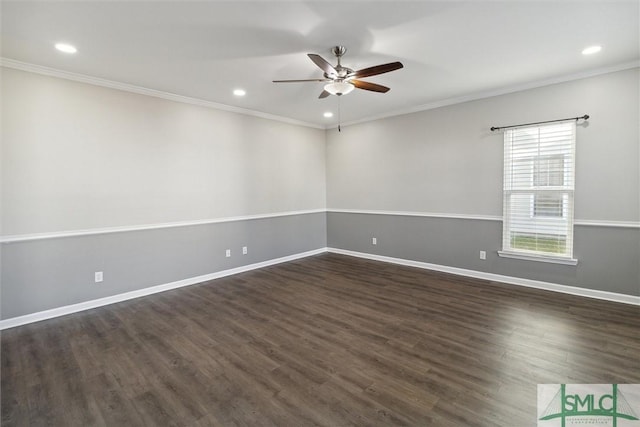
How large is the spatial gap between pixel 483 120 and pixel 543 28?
190cm

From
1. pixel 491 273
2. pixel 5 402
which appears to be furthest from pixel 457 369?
pixel 5 402

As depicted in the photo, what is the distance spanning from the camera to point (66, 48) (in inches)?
111

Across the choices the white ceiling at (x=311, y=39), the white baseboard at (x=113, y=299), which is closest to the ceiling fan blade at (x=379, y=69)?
the white ceiling at (x=311, y=39)

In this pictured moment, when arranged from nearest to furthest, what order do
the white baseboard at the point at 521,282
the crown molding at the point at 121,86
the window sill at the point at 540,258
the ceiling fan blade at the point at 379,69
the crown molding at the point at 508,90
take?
the ceiling fan blade at the point at 379,69 → the crown molding at the point at 121,86 → the crown molding at the point at 508,90 → the white baseboard at the point at 521,282 → the window sill at the point at 540,258

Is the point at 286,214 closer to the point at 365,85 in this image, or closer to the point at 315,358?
the point at 365,85

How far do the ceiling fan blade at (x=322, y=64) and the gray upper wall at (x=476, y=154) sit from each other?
9.00 ft

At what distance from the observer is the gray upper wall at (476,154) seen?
11.3 feet

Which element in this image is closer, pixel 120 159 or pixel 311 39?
pixel 311 39

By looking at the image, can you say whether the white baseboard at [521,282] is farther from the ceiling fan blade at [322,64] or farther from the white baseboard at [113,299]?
the ceiling fan blade at [322,64]

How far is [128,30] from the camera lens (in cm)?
252

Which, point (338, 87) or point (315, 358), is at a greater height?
point (338, 87)

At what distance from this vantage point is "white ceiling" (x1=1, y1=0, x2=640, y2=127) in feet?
7.45

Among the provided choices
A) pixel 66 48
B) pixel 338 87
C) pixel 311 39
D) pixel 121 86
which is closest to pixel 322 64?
pixel 311 39

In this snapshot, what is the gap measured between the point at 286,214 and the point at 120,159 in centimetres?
287
